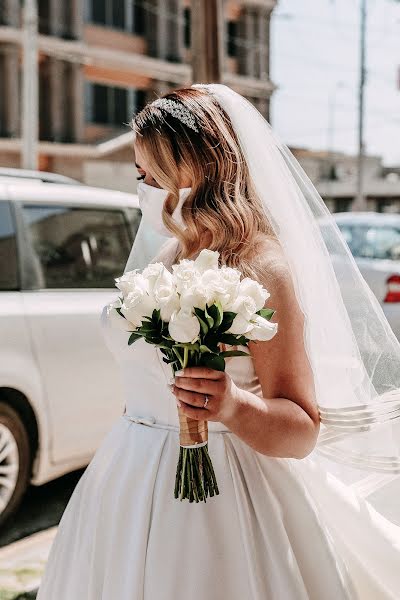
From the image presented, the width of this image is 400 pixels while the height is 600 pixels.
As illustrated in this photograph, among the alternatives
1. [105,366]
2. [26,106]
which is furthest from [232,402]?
[26,106]

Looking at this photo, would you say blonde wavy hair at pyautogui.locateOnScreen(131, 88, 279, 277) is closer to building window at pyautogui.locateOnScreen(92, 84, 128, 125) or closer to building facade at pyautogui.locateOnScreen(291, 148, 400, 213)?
building window at pyautogui.locateOnScreen(92, 84, 128, 125)

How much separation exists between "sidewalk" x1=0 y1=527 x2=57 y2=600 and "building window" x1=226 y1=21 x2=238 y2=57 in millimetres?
30275

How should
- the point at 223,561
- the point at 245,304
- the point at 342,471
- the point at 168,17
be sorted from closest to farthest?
the point at 245,304, the point at 223,561, the point at 342,471, the point at 168,17

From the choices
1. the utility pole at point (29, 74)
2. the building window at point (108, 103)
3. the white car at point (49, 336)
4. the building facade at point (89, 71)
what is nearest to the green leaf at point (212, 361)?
the white car at point (49, 336)

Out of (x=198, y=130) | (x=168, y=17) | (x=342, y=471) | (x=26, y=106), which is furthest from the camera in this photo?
(x=168, y=17)

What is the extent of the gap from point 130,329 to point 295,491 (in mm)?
569

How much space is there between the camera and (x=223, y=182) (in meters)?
1.85

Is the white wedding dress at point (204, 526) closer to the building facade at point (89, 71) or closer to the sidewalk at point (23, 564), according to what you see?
the sidewalk at point (23, 564)

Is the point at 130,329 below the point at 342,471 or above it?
above

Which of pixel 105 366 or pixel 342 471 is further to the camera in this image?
pixel 105 366

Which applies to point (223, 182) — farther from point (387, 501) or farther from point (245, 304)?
point (387, 501)

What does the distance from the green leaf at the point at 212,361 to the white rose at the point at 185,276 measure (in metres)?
0.13

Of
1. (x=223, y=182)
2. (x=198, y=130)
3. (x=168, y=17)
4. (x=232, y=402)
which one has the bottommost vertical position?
(x=232, y=402)

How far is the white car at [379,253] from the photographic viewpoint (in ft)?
26.9
